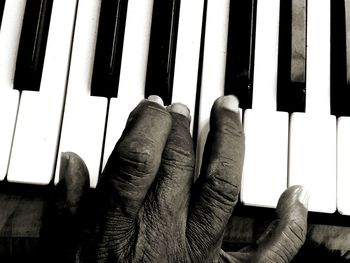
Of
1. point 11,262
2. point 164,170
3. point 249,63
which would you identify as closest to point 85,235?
point 164,170

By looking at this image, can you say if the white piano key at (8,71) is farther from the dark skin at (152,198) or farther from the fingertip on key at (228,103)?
the fingertip on key at (228,103)

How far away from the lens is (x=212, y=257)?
77 centimetres

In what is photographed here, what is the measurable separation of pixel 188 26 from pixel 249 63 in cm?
15

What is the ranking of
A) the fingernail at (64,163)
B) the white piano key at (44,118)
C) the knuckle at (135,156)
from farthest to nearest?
the white piano key at (44,118), the fingernail at (64,163), the knuckle at (135,156)

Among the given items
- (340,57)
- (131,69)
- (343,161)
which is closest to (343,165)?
(343,161)

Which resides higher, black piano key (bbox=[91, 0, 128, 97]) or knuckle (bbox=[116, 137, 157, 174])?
black piano key (bbox=[91, 0, 128, 97])

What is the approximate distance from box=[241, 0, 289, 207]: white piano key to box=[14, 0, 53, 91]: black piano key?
0.43 metres

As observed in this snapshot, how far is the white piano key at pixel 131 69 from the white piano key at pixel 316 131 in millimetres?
319

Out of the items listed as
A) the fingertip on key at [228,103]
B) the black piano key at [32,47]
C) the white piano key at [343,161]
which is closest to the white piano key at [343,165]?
the white piano key at [343,161]

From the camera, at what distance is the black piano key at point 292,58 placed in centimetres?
92

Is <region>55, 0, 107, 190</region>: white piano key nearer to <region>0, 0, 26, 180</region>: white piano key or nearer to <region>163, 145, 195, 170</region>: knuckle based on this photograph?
<region>0, 0, 26, 180</region>: white piano key

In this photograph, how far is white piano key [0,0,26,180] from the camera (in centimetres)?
88

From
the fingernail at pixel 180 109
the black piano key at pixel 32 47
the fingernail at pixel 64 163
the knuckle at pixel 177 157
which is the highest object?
the black piano key at pixel 32 47

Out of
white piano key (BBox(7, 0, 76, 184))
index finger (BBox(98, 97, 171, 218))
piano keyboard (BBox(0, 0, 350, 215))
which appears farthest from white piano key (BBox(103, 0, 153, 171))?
index finger (BBox(98, 97, 171, 218))
